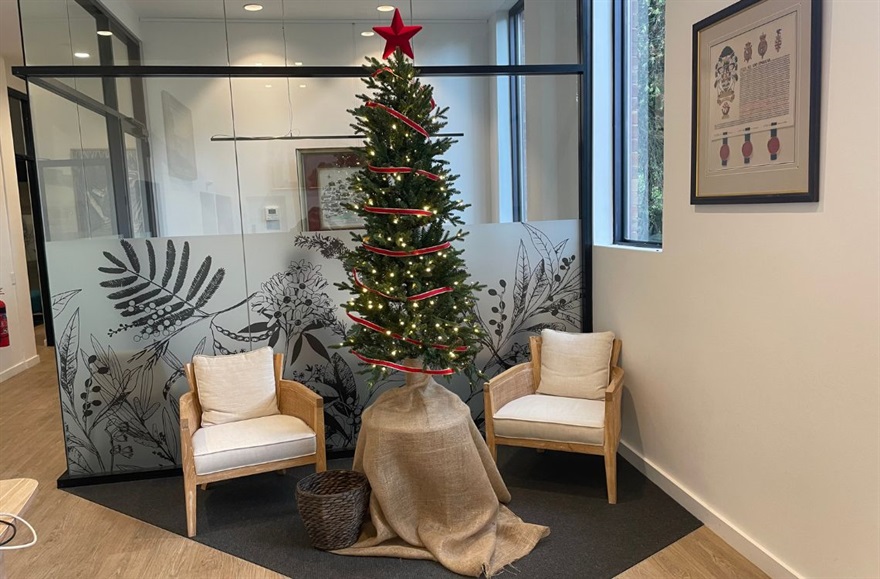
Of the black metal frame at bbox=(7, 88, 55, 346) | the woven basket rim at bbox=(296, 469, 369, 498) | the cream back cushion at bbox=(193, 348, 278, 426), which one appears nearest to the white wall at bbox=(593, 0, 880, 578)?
the woven basket rim at bbox=(296, 469, 369, 498)

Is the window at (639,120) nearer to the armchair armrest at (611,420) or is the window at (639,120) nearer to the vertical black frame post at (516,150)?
the vertical black frame post at (516,150)

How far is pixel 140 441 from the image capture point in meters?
3.86

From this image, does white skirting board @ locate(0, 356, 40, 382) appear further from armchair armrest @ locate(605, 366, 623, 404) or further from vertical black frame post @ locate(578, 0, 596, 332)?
armchair armrest @ locate(605, 366, 623, 404)

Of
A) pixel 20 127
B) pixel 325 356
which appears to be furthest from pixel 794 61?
pixel 20 127

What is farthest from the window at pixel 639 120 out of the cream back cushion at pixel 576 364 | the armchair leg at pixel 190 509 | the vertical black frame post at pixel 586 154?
the armchair leg at pixel 190 509

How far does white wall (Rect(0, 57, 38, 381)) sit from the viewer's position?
657cm

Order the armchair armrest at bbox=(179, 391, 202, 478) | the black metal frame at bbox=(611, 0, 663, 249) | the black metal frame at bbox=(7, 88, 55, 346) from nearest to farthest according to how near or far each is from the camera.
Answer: the armchair armrest at bbox=(179, 391, 202, 478) < the black metal frame at bbox=(611, 0, 663, 249) < the black metal frame at bbox=(7, 88, 55, 346)

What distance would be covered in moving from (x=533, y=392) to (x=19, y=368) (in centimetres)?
570

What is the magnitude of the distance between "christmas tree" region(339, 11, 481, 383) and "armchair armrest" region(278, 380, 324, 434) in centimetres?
47

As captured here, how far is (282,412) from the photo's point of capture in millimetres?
3658

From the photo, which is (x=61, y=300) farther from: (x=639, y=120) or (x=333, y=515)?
(x=639, y=120)

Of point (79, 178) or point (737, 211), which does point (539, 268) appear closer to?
point (737, 211)

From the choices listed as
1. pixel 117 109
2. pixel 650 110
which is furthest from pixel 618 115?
pixel 117 109

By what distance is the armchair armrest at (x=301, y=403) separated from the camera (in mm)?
3311
